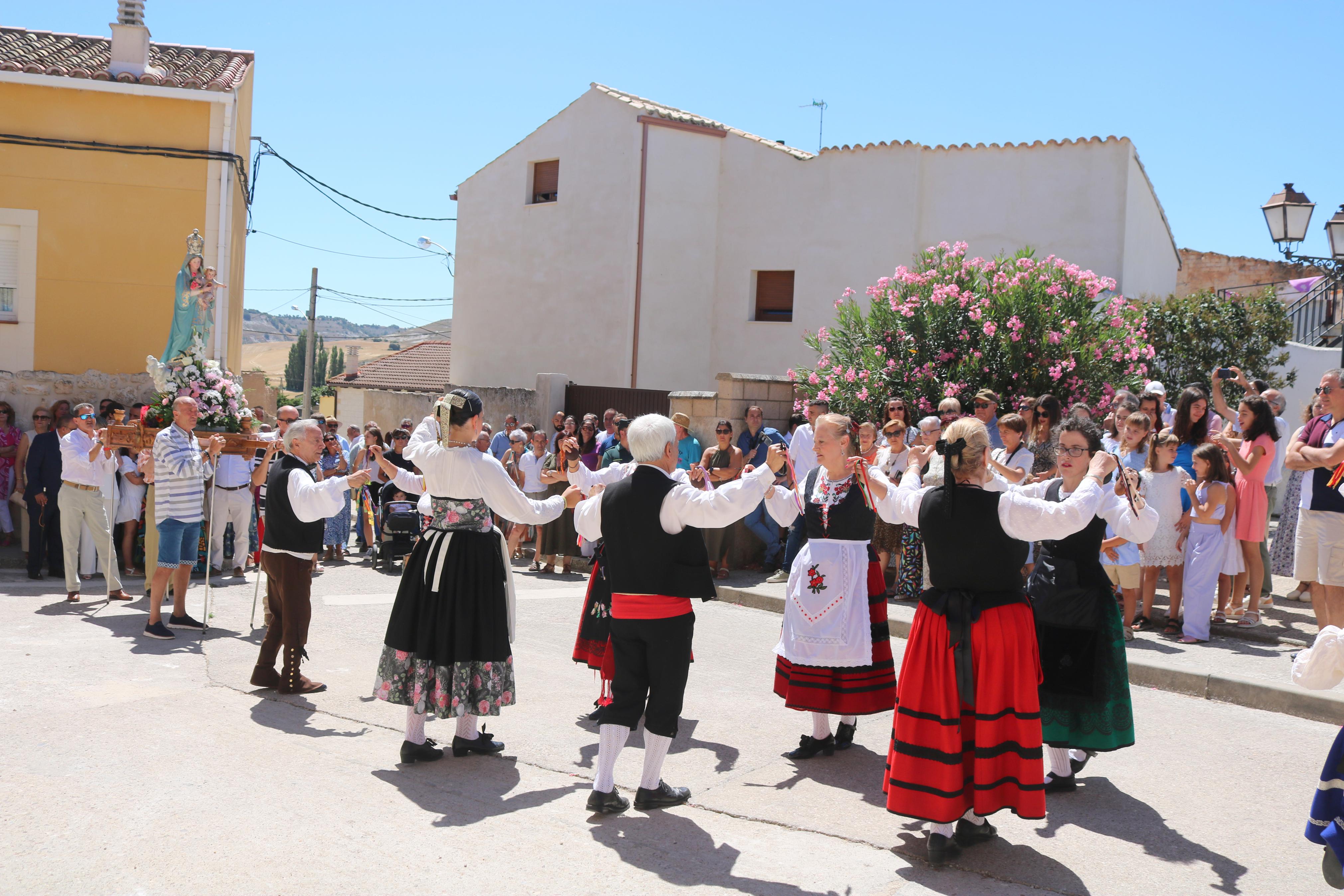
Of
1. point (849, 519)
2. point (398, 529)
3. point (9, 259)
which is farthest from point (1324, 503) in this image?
point (9, 259)

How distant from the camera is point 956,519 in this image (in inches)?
174

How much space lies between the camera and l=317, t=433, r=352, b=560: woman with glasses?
43.3 ft

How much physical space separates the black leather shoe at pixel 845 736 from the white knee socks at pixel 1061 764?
42.8 inches

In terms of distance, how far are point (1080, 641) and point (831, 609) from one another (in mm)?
1259

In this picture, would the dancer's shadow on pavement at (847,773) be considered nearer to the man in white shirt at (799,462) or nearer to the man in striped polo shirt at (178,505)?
the man in white shirt at (799,462)

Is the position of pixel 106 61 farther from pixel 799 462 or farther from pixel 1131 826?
pixel 1131 826

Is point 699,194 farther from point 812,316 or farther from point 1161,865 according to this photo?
point 1161,865

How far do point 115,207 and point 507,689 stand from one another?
40.1ft

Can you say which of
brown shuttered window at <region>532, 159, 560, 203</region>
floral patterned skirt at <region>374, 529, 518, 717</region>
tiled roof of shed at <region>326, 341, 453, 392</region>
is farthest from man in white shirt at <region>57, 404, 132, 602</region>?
tiled roof of shed at <region>326, 341, 453, 392</region>

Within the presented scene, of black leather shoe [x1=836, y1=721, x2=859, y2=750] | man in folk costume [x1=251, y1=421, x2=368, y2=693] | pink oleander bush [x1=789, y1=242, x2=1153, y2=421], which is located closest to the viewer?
black leather shoe [x1=836, y1=721, x2=859, y2=750]

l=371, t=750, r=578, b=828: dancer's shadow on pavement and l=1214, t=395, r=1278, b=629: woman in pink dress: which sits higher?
l=1214, t=395, r=1278, b=629: woman in pink dress

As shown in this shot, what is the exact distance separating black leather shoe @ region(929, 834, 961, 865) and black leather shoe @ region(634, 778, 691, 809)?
1.19 meters

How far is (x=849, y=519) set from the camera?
577 centimetres

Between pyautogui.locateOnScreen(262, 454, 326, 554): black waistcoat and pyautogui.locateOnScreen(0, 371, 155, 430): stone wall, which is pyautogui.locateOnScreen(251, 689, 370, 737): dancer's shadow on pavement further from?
pyautogui.locateOnScreen(0, 371, 155, 430): stone wall
